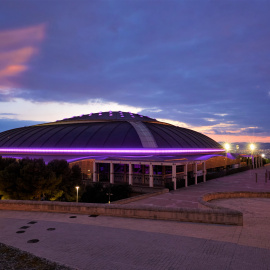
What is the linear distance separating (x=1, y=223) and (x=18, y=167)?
1208cm

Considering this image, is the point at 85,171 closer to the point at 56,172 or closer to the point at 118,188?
the point at 118,188

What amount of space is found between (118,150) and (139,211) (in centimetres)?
3257

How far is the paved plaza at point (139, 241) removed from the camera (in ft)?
35.2

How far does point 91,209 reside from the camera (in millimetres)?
19219

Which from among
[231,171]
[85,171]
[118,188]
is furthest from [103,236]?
[231,171]

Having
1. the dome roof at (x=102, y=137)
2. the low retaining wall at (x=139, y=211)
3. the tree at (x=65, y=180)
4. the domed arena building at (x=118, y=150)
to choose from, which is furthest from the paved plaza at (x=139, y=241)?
the dome roof at (x=102, y=137)

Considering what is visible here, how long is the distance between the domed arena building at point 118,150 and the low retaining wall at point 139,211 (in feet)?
69.5

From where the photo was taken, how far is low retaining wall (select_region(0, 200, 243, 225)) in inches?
634

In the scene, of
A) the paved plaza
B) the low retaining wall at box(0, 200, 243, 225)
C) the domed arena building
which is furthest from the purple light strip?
the paved plaza

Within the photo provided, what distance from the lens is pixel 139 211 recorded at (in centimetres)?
1802

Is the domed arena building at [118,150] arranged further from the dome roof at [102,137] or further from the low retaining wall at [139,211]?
the low retaining wall at [139,211]

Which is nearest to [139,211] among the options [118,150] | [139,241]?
[139,241]

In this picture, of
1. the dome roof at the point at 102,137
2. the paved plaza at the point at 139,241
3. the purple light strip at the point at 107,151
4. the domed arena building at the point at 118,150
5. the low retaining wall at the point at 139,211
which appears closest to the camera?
the paved plaza at the point at 139,241

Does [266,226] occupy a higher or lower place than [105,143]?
lower
